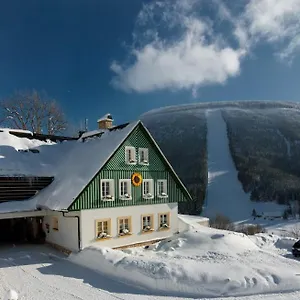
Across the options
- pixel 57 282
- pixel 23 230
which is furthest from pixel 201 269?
pixel 23 230

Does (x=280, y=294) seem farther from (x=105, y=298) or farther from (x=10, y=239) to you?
(x=10, y=239)

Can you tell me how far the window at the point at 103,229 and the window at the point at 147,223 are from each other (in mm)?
2730

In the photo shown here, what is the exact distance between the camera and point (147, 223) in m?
20.5

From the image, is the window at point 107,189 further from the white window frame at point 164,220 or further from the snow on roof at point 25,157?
the snow on roof at point 25,157

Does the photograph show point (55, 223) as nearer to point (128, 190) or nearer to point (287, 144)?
point (128, 190)

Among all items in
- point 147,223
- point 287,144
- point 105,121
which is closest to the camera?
point 147,223

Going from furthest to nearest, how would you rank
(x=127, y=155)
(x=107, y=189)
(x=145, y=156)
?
(x=145, y=156) → (x=127, y=155) → (x=107, y=189)

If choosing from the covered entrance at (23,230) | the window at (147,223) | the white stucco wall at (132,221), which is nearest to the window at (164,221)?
the white stucco wall at (132,221)

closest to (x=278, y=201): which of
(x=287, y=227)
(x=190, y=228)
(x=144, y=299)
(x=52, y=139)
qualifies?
(x=287, y=227)

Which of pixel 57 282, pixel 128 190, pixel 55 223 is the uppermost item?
pixel 128 190

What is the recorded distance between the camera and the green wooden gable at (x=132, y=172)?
17578mm

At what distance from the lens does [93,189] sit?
17750mm

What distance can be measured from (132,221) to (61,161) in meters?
6.89

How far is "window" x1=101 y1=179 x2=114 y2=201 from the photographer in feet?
60.1
